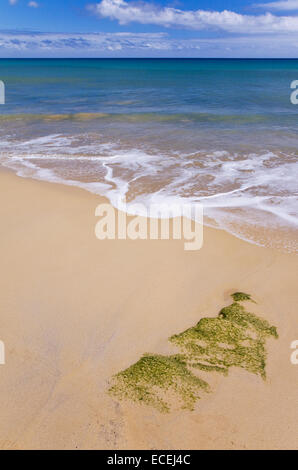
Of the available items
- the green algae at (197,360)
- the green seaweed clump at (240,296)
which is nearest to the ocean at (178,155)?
the green seaweed clump at (240,296)

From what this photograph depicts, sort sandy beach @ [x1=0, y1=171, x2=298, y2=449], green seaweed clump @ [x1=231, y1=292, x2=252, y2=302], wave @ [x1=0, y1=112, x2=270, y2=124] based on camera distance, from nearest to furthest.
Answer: sandy beach @ [x1=0, y1=171, x2=298, y2=449], green seaweed clump @ [x1=231, y1=292, x2=252, y2=302], wave @ [x1=0, y1=112, x2=270, y2=124]

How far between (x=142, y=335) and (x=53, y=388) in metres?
1.58

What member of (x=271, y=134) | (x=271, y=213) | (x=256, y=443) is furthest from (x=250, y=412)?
(x=271, y=134)

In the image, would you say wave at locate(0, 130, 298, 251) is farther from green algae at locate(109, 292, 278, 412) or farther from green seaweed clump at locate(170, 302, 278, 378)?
green algae at locate(109, 292, 278, 412)

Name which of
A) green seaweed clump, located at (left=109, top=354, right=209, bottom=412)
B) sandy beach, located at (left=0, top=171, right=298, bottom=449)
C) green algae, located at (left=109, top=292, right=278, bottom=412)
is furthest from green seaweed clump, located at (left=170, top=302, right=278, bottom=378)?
green seaweed clump, located at (left=109, top=354, right=209, bottom=412)

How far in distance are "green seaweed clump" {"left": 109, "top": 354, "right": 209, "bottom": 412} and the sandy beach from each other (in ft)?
0.40

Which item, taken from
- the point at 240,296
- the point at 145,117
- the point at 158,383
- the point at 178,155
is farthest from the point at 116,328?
the point at 145,117

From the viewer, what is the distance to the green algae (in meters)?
4.75

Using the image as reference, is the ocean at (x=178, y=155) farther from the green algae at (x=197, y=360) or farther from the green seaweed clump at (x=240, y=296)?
the green algae at (x=197, y=360)

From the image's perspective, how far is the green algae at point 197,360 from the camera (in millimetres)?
4754

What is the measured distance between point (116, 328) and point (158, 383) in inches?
53.0

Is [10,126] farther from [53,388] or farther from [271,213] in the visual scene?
[53,388]

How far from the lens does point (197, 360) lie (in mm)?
5273

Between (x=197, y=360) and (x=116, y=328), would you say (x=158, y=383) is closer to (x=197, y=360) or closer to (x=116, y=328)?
(x=197, y=360)
